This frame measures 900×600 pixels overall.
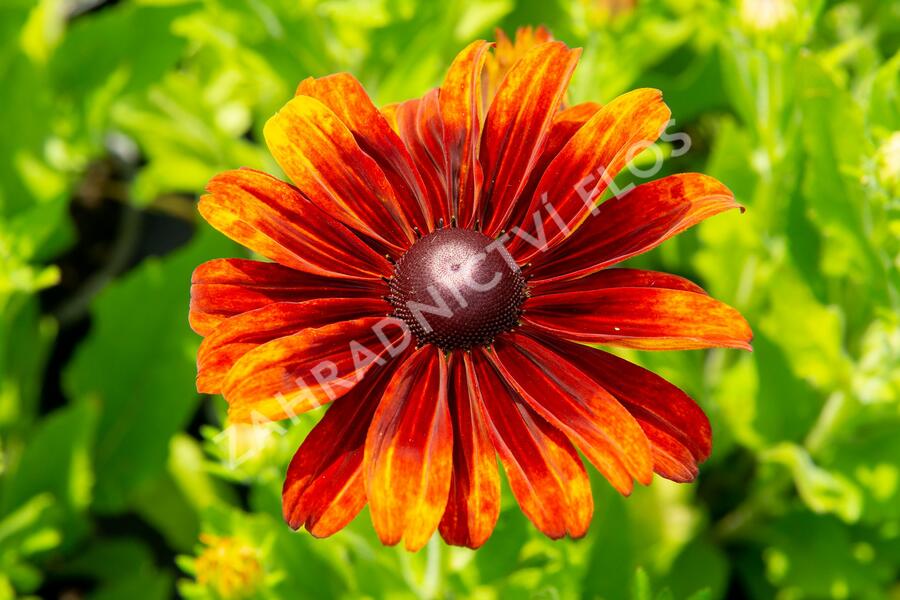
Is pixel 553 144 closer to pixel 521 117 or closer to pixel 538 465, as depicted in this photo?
pixel 521 117

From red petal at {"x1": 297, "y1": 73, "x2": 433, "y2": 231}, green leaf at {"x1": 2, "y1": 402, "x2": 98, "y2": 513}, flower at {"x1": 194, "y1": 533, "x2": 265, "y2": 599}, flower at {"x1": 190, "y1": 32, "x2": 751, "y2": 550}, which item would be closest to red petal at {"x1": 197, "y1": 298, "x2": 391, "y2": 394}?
flower at {"x1": 190, "y1": 32, "x2": 751, "y2": 550}

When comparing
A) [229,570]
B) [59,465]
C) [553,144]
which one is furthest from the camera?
[59,465]

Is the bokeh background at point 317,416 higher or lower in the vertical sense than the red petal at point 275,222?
lower

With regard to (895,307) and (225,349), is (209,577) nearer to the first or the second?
(225,349)

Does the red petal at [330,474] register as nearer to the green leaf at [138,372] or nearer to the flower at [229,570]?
the flower at [229,570]

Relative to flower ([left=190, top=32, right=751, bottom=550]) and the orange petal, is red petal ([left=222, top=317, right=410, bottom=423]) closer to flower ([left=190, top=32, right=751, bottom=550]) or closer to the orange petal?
flower ([left=190, top=32, right=751, bottom=550])

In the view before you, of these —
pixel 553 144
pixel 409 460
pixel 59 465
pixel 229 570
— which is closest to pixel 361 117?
pixel 553 144

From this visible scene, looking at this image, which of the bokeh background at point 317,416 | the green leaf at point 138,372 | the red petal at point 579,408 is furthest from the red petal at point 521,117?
the green leaf at point 138,372
